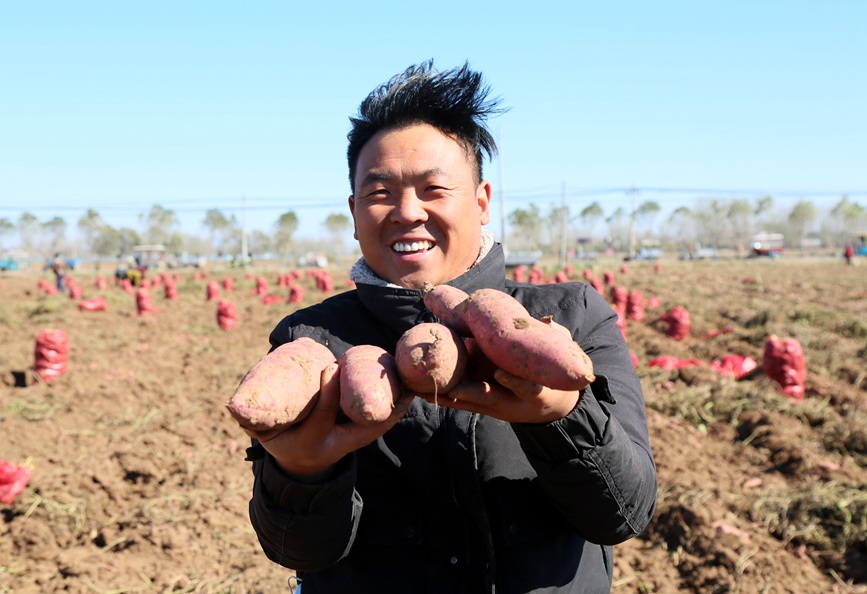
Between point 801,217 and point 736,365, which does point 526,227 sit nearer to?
point 801,217

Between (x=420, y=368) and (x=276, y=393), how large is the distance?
0.26m

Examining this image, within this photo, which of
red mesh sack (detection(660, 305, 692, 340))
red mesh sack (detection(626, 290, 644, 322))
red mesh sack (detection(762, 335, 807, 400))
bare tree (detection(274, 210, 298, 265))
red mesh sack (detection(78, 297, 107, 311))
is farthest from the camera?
bare tree (detection(274, 210, 298, 265))

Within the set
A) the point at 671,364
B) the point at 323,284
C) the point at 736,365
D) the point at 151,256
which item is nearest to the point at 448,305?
the point at 671,364

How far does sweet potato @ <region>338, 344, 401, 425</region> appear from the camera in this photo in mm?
1190

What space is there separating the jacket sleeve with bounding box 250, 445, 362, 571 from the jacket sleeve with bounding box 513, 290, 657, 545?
1.24 ft

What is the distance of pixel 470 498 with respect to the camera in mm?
1466

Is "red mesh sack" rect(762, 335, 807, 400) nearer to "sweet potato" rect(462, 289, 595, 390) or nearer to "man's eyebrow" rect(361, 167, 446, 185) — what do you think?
"man's eyebrow" rect(361, 167, 446, 185)

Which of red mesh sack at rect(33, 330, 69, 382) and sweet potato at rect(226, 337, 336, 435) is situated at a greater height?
sweet potato at rect(226, 337, 336, 435)

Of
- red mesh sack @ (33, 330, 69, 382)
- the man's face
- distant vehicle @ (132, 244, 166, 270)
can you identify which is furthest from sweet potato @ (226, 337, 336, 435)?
distant vehicle @ (132, 244, 166, 270)

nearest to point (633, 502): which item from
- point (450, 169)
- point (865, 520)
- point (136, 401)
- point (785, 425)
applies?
point (450, 169)

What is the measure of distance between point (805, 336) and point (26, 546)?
8.34 m

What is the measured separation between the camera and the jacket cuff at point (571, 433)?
4.24 feet

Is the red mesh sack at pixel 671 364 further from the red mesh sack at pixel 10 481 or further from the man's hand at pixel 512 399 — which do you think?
the man's hand at pixel 512 399

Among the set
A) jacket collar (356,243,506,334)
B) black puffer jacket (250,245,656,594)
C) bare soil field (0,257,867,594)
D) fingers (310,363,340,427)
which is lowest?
bare soil field (0,257,867,594)
